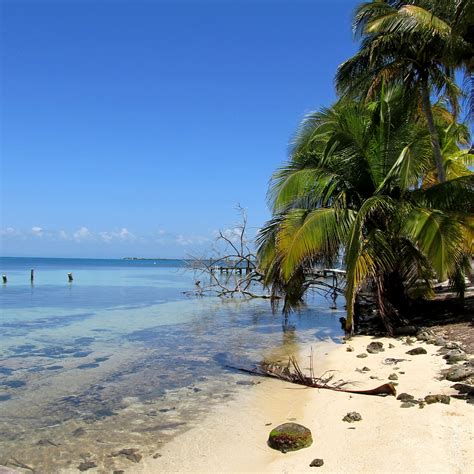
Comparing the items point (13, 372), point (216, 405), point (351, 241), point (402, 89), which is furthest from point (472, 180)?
point (13, 372)

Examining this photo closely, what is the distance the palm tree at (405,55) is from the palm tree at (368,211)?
1437 millimetres

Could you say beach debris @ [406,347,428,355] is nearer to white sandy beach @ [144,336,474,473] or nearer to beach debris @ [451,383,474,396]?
white sandy beach @ [144,336,474,473]

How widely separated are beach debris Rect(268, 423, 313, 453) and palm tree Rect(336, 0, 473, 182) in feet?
34.3

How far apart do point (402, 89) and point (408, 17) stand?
8.70 feet

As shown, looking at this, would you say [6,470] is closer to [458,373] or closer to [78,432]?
[78,432]

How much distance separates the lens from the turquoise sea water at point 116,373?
664 cm

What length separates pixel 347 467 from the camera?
16.8 feet

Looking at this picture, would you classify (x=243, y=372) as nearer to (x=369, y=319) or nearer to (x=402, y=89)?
(x=369, y=319)

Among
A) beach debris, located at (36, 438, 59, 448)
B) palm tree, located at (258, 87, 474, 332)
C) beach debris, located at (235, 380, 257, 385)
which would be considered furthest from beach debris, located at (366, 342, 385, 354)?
beach debris, located at (36, 438, 59, 448)

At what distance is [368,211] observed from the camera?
39.3 feet

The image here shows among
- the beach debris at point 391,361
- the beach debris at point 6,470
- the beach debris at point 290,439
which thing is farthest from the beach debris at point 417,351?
the beach debris at point 6,470

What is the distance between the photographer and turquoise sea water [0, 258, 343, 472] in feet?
21.8

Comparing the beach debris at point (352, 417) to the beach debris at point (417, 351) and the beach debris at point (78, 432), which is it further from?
the beach debris at point (417, 351)

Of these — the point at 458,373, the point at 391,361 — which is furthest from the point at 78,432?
the point at 391,361
